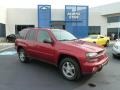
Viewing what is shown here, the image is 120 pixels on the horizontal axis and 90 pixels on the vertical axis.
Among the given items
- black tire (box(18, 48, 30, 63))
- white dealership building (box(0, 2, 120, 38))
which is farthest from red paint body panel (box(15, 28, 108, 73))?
white dealership building (box(0, 2, 120, 38))

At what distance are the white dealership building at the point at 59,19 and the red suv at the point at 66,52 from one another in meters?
22.9

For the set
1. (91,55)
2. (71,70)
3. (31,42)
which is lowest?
(71,70)

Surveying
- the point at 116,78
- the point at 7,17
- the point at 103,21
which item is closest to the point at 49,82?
the point at 116,78

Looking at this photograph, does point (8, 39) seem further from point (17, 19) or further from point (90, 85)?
point (90, 85)

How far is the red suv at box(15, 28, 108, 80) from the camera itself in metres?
6.43

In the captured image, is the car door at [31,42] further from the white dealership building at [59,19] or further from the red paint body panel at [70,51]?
the white dealership building at [59,19]

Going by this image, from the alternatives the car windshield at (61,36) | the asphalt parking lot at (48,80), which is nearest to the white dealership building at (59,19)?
the asphalt parking lot at (48,80)

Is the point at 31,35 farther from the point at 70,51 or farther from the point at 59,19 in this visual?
the point at 59,19

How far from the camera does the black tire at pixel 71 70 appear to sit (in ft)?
21.7

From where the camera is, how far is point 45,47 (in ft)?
25.2

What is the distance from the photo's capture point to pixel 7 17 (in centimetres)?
3341

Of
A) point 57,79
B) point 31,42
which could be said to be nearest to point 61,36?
point 31,42

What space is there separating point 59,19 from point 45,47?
1056 inches

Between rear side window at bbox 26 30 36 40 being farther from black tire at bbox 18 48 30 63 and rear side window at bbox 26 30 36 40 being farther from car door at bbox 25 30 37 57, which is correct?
black tire at bbox 18 48 30 63
